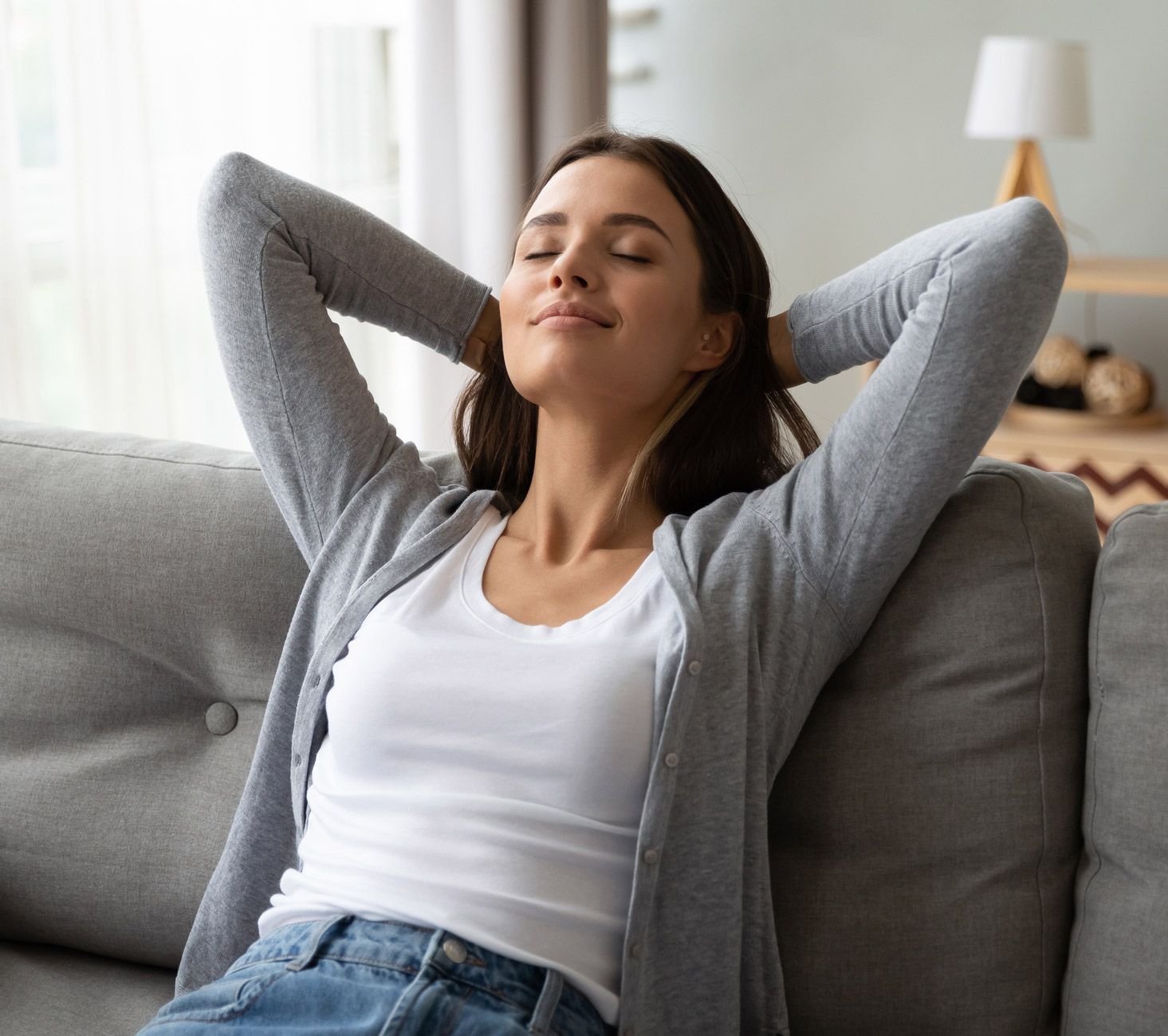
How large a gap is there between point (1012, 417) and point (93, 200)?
2265 mm

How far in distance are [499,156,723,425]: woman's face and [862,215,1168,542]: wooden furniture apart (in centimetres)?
198

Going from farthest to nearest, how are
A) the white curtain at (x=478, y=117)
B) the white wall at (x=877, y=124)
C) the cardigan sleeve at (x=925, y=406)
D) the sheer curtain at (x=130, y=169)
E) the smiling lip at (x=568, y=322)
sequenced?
the white wall at (x=877, y=124), the white curtain at (x=478, y=117), the sheer curtain at (x=130, y=169), the smiling lip at (x=568, y=322), the cardigan sleeve at (x=925, y=406)

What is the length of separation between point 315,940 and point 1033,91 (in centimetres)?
294

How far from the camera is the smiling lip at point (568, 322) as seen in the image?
1.30m

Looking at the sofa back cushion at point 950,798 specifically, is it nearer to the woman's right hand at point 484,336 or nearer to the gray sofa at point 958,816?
the gray sofa at point 958,816

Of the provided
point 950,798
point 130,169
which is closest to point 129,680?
point 950,798

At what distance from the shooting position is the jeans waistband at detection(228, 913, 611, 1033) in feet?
3.48

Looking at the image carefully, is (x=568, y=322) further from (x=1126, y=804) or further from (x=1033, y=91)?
(x=1033, y=91)

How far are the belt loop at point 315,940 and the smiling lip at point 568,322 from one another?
0.60 m

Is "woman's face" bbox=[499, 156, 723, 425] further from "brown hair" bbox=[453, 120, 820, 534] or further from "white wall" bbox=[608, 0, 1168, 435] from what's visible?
"white wall" bbox=[608, 0, 1168, 435]

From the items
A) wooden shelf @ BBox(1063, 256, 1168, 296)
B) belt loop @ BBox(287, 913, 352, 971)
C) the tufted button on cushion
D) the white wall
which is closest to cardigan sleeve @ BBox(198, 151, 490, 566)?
the tufted button on cushion

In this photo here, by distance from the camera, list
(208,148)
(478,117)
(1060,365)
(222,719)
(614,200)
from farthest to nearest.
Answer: (1060,365), (478,117), (208,148), (222,719), (614,200)

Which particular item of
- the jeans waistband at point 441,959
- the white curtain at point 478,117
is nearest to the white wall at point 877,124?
the white curtain at point 478,117

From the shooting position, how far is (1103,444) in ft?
10.4
